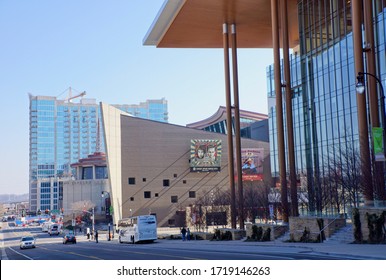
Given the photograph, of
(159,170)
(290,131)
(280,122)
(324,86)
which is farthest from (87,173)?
(290,131)

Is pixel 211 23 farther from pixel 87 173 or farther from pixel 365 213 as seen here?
pixel 87 173

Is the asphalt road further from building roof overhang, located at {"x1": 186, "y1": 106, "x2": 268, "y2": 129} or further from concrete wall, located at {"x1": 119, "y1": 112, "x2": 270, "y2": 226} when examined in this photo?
building roof overhang, located at {"x1": 186, "y1": 106, "x2": 268, "y2": 129}

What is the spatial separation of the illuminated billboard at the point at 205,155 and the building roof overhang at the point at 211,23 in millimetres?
37498

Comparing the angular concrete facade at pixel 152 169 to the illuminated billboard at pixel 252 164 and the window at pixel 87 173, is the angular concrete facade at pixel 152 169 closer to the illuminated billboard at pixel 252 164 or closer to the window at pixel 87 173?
the illuminated billboard at pixel 252 164

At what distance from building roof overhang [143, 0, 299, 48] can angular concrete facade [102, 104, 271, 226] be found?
35.8 metres

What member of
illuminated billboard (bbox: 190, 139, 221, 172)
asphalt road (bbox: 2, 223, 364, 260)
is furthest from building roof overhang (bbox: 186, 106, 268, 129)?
asphalt road (bbox: 2, 223, 364, 260)

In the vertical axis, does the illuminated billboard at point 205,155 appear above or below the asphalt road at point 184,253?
above

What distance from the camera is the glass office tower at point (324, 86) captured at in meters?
47.8

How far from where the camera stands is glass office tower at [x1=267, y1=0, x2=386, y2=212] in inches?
1881

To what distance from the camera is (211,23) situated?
197 ft

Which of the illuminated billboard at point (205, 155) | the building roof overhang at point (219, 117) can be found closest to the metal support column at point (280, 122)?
the illuminated billboard at point (205, 155)

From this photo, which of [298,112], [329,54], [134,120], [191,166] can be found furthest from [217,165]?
[329,54]
